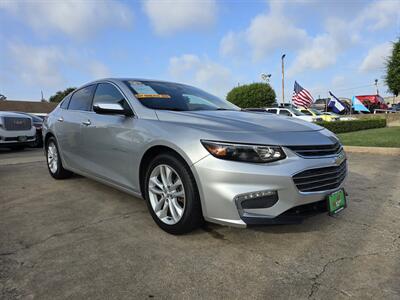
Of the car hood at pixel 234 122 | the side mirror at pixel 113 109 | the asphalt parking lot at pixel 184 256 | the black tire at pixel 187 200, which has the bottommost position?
the asphalt parking lot at pixel 184 256

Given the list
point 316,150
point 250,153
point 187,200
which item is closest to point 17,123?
point 187,200

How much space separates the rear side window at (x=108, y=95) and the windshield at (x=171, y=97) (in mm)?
157

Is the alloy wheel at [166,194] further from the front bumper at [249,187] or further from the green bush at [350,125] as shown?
the green bush at [350,125]

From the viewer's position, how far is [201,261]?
8.71 ft

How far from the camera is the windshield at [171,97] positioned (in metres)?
3.64

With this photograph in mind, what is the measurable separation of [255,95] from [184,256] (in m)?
32.7

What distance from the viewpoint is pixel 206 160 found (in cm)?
273

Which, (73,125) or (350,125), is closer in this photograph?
(73,125)

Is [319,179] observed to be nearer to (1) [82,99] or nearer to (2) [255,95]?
(1) [82,99]

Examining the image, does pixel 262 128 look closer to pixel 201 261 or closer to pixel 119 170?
pixel 201 261

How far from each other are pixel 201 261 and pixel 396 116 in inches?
1131

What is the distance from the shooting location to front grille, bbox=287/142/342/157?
2814mm

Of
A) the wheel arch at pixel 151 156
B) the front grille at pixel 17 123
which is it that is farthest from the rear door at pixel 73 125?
the front grille at pixel 17 123

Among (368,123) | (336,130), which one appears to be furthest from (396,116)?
(336,130)
